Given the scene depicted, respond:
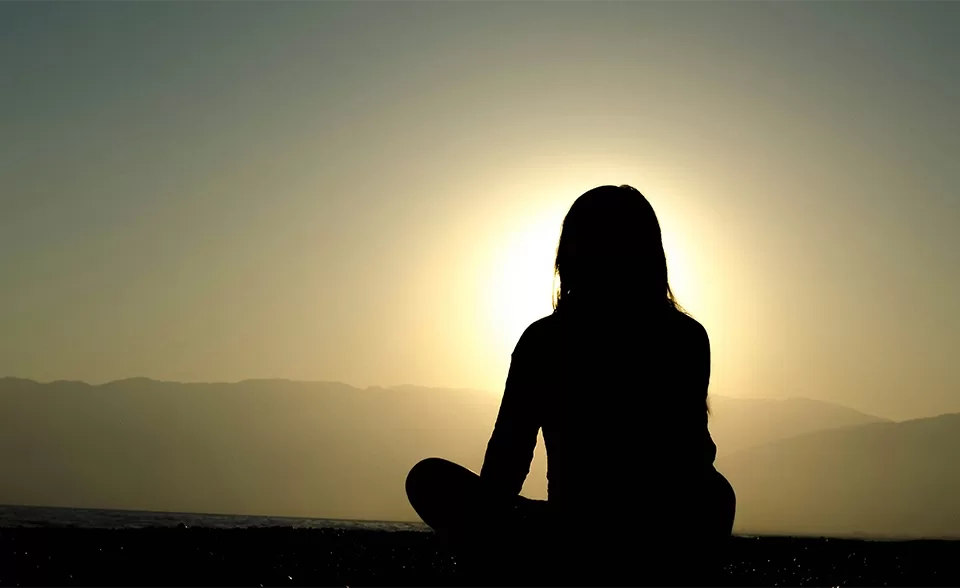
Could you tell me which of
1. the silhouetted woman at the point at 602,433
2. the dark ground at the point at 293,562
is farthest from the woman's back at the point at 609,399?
the dark ground at the point at 293,562

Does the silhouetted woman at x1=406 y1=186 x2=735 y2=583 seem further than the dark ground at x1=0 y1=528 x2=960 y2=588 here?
No

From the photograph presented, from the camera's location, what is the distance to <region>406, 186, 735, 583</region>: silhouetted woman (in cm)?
300

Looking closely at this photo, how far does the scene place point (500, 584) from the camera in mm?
3148

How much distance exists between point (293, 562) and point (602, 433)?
539cm

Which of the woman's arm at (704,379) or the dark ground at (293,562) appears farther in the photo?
the dark ground at (293,562)

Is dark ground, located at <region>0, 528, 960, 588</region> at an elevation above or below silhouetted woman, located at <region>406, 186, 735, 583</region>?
below

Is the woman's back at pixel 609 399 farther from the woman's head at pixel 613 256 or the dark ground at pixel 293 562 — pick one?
the dark ground at pixel 293 562

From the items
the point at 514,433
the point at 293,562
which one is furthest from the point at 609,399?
the point at 293,562

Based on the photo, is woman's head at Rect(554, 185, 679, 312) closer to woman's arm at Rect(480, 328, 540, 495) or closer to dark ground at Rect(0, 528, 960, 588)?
woman's arm at Rect(480, 328, 540, 495)

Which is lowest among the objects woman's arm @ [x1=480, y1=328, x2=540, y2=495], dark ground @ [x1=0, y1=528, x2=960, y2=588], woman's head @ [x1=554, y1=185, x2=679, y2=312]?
dark ground @ [x1=0, y1=528, x2=960, y2=588]

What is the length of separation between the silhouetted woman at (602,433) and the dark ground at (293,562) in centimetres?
190

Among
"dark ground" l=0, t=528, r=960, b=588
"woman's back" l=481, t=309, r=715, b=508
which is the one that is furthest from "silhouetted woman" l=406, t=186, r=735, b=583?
"dark ground" l=0, t=528, r=960, b=588

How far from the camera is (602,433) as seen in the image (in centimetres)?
300

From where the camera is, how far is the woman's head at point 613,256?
324cm
